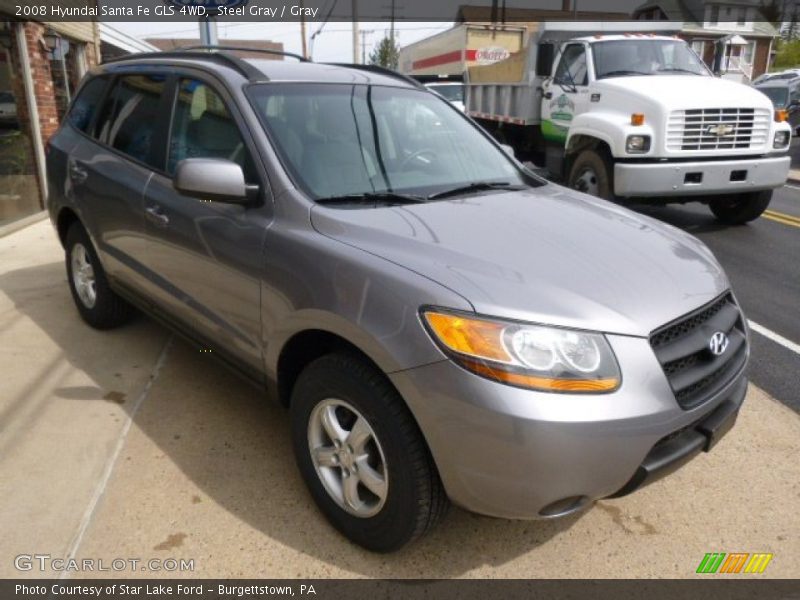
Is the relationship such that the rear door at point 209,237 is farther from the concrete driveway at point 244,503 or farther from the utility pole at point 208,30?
the utility pole at point 208,30

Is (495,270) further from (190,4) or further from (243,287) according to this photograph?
(190,4)

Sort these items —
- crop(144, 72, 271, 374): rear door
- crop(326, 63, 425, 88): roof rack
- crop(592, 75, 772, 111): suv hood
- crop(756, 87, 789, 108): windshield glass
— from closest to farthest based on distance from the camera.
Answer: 1. crop(144, 72, 271, 374): rear door
2. crop(326, 63, 425, 88): roof rack
3. crop(592, 75, 772, 111): suv hood
4. crop(756, 87, 789, 108): windshield glass

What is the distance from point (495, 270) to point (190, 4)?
20.9 feet

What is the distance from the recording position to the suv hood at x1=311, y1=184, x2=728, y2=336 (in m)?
2.09

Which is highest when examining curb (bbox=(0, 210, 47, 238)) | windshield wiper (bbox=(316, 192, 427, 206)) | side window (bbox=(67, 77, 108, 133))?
side window (bbox=(67, 77, 108, 133))

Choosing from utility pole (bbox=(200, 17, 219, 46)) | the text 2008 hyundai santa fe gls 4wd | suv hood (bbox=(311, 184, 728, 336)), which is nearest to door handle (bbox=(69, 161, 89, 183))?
the text 2008 hyundai santa fe gls 4wd

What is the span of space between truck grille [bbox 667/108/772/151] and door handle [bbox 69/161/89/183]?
5.76 meters

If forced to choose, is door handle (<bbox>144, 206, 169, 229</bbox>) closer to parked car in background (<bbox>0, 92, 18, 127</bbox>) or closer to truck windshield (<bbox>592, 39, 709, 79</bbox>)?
parked car in background (<bbox>0, 92, 18, 127</bbox>)

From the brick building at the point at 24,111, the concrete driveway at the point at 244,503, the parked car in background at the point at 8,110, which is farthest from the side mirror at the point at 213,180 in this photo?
the parked car in background at the point at 8,110

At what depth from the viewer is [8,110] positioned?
798 cm

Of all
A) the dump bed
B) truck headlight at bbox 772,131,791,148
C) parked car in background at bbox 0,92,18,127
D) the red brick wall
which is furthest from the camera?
the dump bed

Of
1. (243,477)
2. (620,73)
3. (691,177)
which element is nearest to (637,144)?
(691,177)

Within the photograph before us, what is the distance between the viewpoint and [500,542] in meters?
2.58
